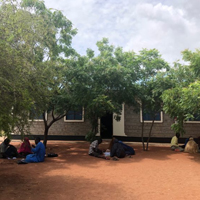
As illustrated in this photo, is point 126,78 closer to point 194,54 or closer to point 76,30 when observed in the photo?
point 194,54

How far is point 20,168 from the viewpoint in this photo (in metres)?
6.71

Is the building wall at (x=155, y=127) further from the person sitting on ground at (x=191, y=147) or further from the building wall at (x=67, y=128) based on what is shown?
the person sitting on ground at (x=191, y=147)

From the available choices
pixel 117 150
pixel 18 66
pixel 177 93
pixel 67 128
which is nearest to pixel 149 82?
pixel 177 93

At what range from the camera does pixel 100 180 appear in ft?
18.1

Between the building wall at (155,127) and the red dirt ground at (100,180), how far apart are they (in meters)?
7.22

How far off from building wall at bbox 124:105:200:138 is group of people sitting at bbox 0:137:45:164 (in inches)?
340

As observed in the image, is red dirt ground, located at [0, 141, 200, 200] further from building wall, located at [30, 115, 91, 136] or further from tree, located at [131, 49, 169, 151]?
building wall, located at [30, 115, 91, 136]

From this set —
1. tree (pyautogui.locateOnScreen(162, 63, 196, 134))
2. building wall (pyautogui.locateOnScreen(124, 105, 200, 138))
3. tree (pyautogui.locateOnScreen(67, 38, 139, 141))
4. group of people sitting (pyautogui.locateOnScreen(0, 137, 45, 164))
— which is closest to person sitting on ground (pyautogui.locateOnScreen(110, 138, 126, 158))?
tree (pyautogui.locateOnScreen(67, 38, 139, 141))

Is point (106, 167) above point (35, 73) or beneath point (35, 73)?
beneath

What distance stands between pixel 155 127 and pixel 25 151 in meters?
9.85

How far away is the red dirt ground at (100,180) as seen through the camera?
4.35 metres

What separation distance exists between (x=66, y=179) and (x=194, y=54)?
7.38 metres

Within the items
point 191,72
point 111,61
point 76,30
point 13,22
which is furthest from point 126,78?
point 13,22

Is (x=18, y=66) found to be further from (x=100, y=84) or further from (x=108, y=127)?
(x=108, y=127)
